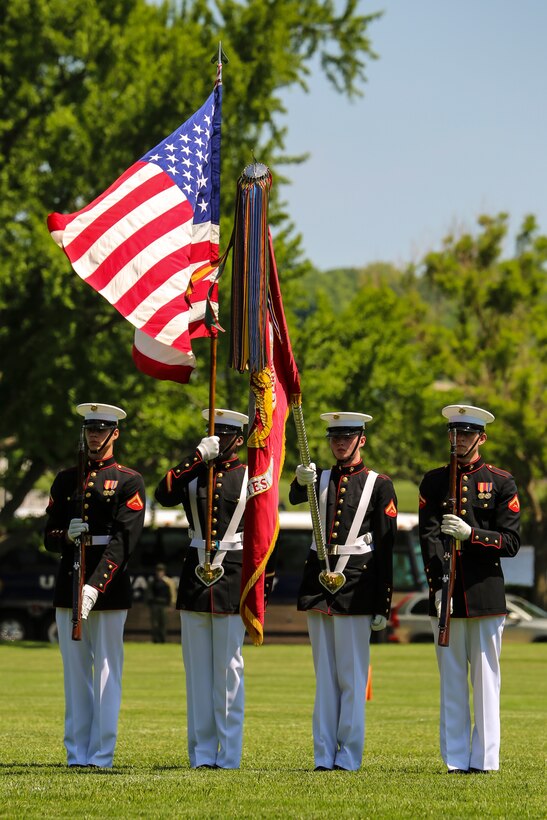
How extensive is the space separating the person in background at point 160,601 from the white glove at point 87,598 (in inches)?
863

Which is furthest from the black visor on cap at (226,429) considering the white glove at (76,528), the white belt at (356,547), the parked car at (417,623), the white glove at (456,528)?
the parked car at (417,623)

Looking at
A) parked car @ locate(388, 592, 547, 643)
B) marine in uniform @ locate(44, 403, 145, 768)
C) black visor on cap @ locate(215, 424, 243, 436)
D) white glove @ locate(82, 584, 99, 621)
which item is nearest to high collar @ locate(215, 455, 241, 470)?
black visor on cap @ locate(215, 424, 243, 436)

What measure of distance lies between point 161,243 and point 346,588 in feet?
8.05

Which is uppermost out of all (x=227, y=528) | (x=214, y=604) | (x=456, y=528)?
(x=456, y=528)

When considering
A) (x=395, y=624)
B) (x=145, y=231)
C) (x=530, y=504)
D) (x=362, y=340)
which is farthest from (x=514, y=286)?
(x=145, y=231)

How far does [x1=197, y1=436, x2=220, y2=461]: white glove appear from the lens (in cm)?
894

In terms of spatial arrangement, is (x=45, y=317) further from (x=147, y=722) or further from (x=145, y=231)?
(x=145, y=231)

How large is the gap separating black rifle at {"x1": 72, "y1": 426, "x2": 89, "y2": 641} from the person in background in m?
21.7

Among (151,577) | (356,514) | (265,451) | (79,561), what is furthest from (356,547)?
(151,577)

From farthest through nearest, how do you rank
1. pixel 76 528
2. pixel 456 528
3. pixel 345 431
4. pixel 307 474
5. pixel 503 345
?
pixel 503 345
pixel 345 431
pixel 76 528
pixel 307 474
pixel 456 528

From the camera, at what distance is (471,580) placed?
9.02 meters

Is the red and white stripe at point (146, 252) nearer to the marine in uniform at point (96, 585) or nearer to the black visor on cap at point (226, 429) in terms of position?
the black visor on cap at point (226, 429)

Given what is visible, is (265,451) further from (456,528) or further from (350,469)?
(456,528)

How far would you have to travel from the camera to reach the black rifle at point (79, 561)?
29.8 ft
